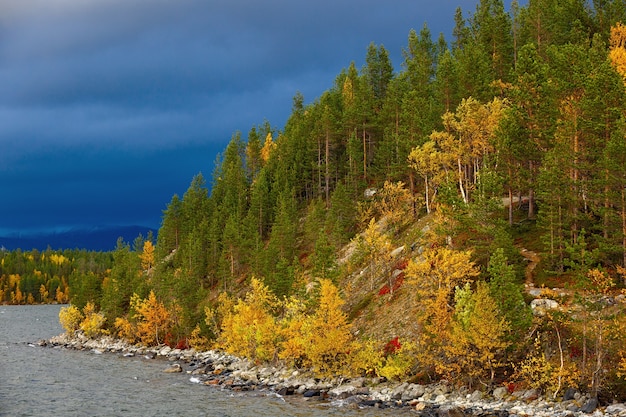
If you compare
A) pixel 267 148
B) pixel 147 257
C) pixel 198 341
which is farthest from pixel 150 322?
pixel 267 148

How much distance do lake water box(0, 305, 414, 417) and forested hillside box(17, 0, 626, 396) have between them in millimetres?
8431

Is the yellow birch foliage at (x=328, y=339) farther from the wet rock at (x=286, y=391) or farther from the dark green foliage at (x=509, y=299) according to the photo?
the dark green foliage at (x=509, y=299)

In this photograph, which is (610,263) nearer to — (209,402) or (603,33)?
(209,402)

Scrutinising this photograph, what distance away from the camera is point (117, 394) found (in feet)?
201

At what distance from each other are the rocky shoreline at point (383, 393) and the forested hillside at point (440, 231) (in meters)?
1.68

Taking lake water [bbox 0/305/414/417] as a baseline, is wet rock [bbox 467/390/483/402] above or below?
above

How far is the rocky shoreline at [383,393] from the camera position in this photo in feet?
141

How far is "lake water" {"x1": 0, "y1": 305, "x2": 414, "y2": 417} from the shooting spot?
5169 centimetres

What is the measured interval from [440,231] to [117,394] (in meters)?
40.5

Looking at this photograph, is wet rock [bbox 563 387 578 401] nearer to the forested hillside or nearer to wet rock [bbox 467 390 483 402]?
the forested hillside

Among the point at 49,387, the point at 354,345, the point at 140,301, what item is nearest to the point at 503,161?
the point at 354,345

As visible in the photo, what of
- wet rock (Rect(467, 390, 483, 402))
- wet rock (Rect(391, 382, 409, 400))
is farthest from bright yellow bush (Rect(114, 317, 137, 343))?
wet rock (Rect(467, 390, 483, 402))

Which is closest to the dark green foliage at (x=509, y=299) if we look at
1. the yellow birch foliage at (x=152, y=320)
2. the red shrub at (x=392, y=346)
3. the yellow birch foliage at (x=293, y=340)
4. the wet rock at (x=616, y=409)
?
the wet rock at (x=616, y=409)

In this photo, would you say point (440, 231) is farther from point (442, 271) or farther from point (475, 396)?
point (475, 396)
